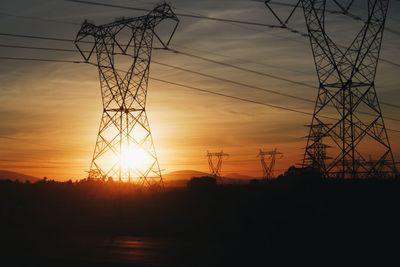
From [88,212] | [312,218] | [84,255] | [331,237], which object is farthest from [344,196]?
[88,212]

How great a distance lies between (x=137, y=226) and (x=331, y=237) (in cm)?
1334

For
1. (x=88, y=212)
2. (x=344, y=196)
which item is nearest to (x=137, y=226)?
(x=88, y=212)

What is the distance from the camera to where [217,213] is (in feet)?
112

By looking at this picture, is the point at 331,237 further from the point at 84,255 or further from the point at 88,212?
the point at 88,212

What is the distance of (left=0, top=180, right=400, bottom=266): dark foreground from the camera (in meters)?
21.0

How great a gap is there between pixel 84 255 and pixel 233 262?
6.21 meters

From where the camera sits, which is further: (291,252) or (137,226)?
(137,226)

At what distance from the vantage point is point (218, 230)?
29047 mm

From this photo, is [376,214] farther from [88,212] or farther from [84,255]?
[88,212]

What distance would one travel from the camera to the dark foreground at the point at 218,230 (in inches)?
828

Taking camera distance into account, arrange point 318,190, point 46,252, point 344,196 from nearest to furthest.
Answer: point 46,252, point 344,196, point 318,190

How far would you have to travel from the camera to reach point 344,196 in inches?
1211

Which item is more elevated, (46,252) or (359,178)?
(359,178)

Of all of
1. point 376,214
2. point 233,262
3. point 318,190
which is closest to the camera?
point 233,262
